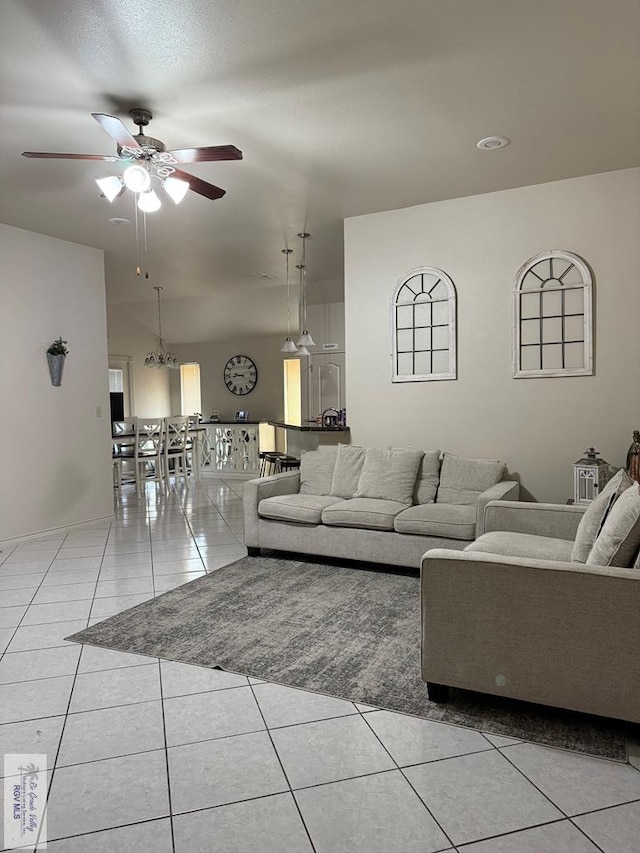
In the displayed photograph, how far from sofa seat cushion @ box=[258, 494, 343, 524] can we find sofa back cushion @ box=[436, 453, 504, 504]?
2.71ft

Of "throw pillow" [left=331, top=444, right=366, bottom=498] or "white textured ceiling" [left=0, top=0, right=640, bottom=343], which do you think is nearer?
"white textured ceiling" [left=0, top=0, right=640, bottom=343]

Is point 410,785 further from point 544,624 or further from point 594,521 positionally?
point 594,521

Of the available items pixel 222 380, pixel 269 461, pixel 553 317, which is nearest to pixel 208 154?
pixel 553 317

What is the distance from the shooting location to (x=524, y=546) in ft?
9.75

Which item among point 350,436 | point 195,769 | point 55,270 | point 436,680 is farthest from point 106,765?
point 55,270

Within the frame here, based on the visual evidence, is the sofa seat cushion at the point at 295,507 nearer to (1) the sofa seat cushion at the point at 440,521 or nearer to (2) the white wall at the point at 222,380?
(1) the sofa seat cushion at the point at 440,521

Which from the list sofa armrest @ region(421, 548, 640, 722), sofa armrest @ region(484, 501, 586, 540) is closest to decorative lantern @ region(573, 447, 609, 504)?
sofa armrest @ region(484, 501, 586, 540)

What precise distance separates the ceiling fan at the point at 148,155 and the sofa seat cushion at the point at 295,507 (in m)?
2.24

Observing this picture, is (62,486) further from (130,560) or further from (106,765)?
(106,765)

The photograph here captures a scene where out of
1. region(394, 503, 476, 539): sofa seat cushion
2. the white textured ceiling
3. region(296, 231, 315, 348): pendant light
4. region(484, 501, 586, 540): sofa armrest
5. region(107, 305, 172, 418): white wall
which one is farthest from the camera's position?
region(107, 305, 172, 418): white wall

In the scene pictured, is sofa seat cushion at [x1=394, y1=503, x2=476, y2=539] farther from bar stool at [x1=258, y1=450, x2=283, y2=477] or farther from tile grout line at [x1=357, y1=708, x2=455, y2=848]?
bar stool at [x1=258, y1=450, x2=283, y2=477]

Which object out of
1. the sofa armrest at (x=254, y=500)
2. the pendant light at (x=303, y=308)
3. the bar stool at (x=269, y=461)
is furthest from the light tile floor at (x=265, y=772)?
the pendant light at (x=303, y=308)

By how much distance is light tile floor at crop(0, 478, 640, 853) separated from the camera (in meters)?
1.67

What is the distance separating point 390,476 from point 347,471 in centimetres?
44
